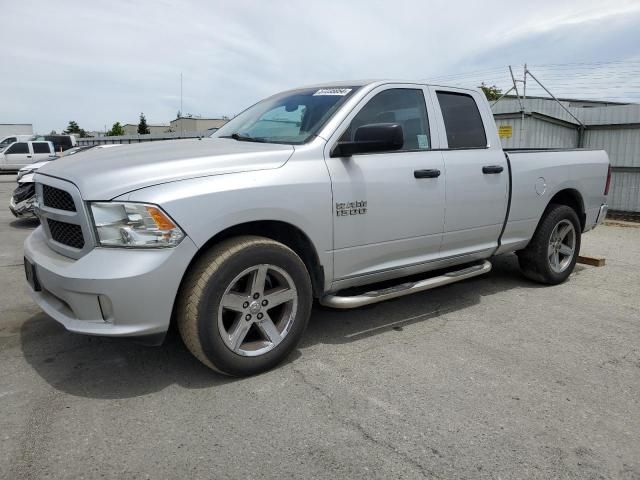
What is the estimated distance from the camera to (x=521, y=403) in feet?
9.63

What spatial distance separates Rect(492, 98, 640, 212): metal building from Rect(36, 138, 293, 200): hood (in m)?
10.5

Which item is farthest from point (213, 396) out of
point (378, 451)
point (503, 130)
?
point (503, 130)

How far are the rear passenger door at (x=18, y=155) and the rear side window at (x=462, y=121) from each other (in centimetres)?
2617

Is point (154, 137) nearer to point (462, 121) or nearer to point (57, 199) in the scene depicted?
point (462, 121)

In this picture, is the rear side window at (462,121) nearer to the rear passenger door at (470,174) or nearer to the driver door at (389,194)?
the rear passenger door at (470,174)

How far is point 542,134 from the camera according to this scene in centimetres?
1239

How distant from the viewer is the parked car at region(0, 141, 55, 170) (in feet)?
83.4

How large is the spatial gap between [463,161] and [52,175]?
118 inches

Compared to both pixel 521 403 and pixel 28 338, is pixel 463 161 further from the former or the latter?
pixel 28 338

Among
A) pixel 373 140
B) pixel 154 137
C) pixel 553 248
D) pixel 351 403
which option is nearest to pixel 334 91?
pixel 373 140

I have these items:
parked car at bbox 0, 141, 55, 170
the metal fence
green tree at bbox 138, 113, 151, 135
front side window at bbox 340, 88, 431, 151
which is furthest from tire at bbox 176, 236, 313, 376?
green tree at bbox 138, 113, 151, 135

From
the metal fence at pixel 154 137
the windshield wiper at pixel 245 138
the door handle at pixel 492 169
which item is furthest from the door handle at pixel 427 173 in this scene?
the metal fence at pixel 154 137

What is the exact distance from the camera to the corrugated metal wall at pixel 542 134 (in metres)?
12.3

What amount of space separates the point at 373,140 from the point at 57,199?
6.50 feet
